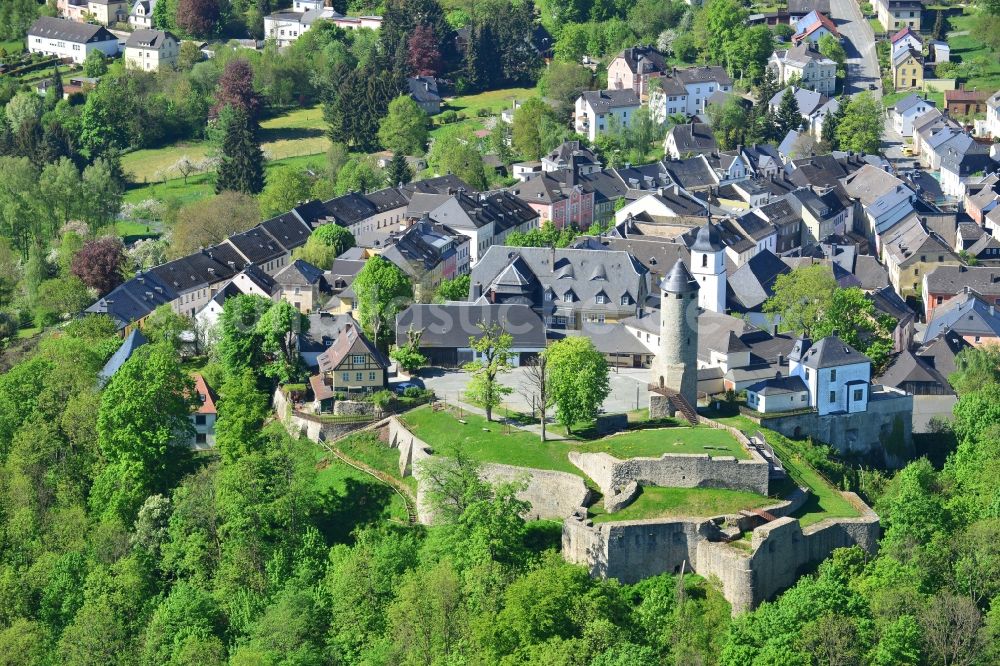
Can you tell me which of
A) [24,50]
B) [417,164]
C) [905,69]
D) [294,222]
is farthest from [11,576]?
[24,50]

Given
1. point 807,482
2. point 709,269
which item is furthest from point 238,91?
point 807,482

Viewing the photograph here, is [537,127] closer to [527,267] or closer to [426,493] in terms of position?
[527,267]

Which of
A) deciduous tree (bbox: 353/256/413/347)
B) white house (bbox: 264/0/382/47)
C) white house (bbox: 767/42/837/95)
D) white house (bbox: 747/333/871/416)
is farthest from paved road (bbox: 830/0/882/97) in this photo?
white house (bbox: 747/333/871/416)

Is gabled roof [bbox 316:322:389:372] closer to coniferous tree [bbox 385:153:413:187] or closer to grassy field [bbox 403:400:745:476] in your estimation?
grassy field [bbox 403:400:745:476]

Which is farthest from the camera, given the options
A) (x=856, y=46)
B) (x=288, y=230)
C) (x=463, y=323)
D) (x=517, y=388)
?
(x=856, y=46)

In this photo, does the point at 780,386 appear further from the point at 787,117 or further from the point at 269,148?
the point at 269,148
